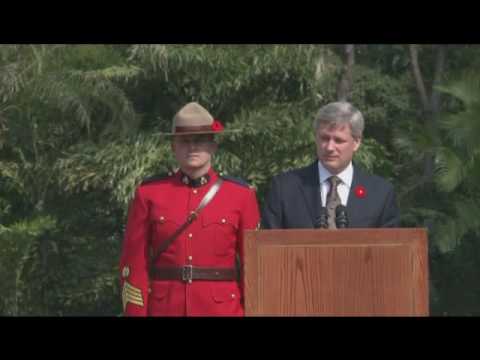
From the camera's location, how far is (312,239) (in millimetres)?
3494

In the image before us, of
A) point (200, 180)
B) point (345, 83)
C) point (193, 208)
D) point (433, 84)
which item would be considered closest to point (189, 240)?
point (193, 208)

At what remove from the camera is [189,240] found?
15.6 feet

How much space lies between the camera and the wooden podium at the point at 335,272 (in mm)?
3473

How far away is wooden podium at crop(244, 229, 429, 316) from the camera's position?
347 cm

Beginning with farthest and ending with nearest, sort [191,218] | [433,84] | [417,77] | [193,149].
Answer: [417,77]
[433,84]
[191,218]
[193,149]

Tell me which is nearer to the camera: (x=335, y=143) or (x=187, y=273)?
(x=335, y=143)

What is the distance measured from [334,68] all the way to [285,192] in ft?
35.7

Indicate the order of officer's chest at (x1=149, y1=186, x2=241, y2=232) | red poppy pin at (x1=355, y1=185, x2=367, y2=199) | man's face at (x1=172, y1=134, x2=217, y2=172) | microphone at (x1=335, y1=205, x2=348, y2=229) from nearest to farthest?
microphone at (x1=335, y1=205, x2=348, y2=229)
red poppy pin at (x1=355, y1=185, x2=367, y2=199)
man's face at (x1=172, y1=134, x2=217, y2=172)
officer's chest at (x1=149, y1=186, x2=241, y2=232)

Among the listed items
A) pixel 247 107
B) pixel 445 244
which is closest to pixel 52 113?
pixel 247 107

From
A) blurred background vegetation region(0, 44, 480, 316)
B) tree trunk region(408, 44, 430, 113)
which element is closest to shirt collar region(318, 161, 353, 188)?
blurred background vegetation region(0, 44, 480, 316)

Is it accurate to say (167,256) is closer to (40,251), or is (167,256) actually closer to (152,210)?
(152,210)

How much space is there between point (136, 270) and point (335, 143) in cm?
98

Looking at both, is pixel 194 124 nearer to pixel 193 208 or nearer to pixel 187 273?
pixel 193 208

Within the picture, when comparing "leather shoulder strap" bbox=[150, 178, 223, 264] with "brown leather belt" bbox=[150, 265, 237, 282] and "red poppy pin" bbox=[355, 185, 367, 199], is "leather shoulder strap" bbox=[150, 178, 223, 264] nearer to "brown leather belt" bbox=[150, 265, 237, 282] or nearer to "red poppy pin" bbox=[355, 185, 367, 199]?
"brown leather belt" bbox=[150, 265, 237, 282]
